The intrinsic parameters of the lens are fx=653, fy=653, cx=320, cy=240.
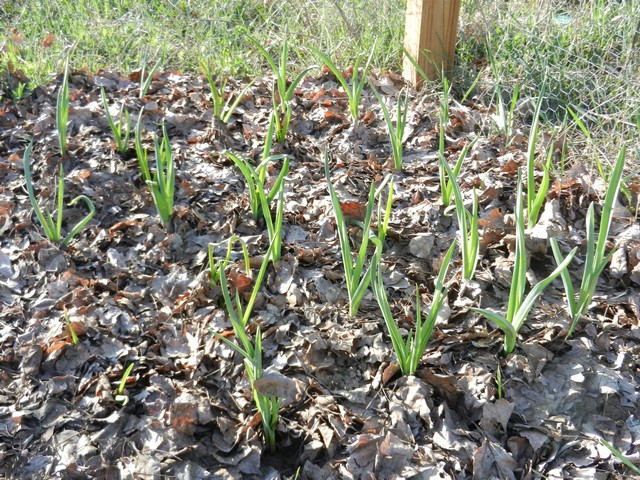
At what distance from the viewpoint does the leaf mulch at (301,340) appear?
182cm

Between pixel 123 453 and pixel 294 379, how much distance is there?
52 centimetres

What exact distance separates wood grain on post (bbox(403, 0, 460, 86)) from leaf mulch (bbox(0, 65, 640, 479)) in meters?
0.62

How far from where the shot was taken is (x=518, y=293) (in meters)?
1.92

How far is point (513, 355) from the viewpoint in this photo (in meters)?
2.05

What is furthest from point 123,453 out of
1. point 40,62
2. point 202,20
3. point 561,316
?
point 202,20

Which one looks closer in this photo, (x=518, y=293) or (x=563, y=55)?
(x=518, y=293)

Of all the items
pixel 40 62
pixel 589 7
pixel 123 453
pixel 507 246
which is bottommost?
pixel 123 453

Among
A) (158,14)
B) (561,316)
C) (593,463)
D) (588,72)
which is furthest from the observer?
(158,14)

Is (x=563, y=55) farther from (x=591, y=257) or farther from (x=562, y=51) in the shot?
(x=591, y=257)

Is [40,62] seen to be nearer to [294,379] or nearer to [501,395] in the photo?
[294,379]

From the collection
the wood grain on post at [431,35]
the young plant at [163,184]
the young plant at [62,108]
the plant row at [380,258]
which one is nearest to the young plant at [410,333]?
the plant row at [380,258]

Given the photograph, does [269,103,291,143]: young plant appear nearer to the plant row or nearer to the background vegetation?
the plant row

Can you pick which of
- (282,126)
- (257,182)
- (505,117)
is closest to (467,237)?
(257,182)

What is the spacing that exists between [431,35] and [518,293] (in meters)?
1.92
